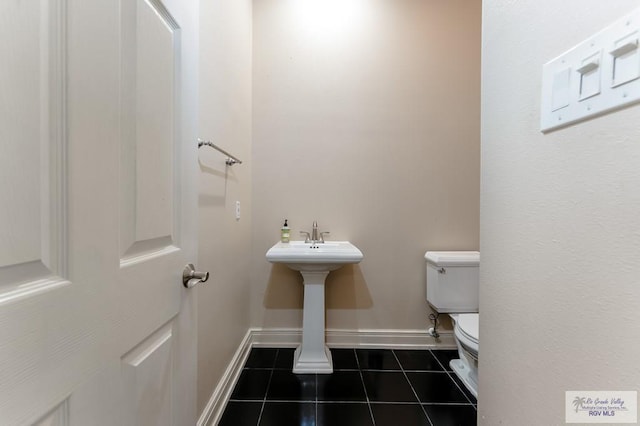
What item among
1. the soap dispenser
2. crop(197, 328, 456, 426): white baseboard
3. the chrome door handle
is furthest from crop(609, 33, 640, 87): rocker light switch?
crop(197, 328, 456, 426): white baseboard

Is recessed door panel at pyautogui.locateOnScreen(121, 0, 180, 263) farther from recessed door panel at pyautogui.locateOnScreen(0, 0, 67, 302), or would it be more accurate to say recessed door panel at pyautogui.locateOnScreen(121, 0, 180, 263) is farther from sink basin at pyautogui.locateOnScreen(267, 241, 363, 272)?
sink basin at pyautogui.locateOnScreen(267, 241, 363, 272)

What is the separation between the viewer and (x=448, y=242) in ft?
6.74

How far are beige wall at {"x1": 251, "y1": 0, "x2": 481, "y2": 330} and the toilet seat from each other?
0.38m

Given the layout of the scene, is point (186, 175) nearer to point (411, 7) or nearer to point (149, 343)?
point (149, 343)

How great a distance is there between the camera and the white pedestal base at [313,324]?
69.7 inches

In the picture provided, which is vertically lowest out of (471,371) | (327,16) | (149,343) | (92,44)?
(471,371)

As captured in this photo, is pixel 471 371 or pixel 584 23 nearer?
pixel 584 23

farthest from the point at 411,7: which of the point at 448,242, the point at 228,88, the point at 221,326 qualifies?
the point at 221,326

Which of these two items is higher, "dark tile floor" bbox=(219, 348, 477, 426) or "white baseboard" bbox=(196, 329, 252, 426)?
"white baseboard" bbox=(196, 329, 252, 426)

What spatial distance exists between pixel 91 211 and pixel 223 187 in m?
1.09

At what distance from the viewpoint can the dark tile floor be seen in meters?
1.37

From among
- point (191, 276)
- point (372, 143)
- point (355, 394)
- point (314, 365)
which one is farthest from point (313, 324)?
point (372, 143)

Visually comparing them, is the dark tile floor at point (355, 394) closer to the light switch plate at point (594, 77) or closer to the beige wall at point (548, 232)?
the beige wall at point (548, 232)

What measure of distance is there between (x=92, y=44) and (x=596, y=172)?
86 cm
